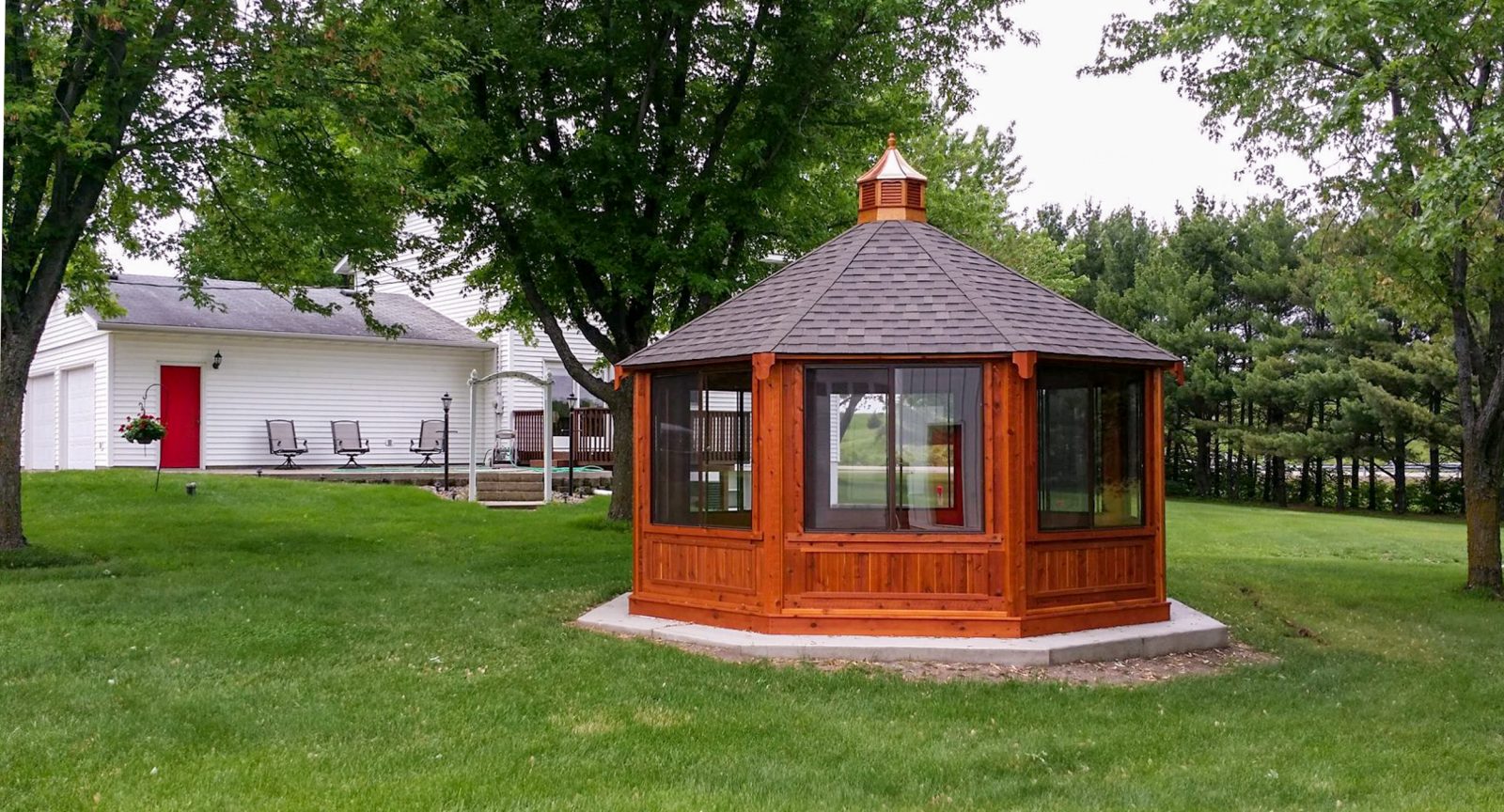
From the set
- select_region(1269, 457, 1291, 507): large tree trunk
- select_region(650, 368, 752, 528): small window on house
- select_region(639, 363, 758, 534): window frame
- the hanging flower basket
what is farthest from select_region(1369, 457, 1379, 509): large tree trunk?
the hanging flower basket

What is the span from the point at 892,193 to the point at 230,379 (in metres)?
15.5

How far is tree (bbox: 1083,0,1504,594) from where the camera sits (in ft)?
35.6

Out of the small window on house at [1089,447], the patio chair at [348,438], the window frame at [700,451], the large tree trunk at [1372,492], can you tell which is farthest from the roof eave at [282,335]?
the large tree trunk at [1372,492]

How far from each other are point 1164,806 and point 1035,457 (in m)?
4.33

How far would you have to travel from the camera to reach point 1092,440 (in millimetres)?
9969

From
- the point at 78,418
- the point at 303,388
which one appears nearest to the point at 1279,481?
the point at 303,388

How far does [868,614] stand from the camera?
9.48 meters

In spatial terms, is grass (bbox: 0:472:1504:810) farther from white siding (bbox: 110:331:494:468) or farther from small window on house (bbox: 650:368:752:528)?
white siding (bbox: 110:331:494:468)

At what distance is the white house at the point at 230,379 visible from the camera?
21.6 metres

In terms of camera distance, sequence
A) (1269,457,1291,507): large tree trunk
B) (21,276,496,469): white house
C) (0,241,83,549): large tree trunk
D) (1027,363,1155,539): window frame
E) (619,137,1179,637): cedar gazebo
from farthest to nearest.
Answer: (1269,457,1291,507): large tree trunk < (21,276,496,469): white house < (0,241,83,549): large tree trunk < (1027,363,1155,539): window frame < (619,137,1179,637): cedar gazebo

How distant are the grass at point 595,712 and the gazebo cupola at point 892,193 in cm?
467

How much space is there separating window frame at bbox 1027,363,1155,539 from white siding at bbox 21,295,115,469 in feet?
58.8

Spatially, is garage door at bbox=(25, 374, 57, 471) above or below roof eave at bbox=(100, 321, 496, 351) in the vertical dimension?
below

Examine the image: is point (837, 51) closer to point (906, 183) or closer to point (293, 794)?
point (906, 183)
